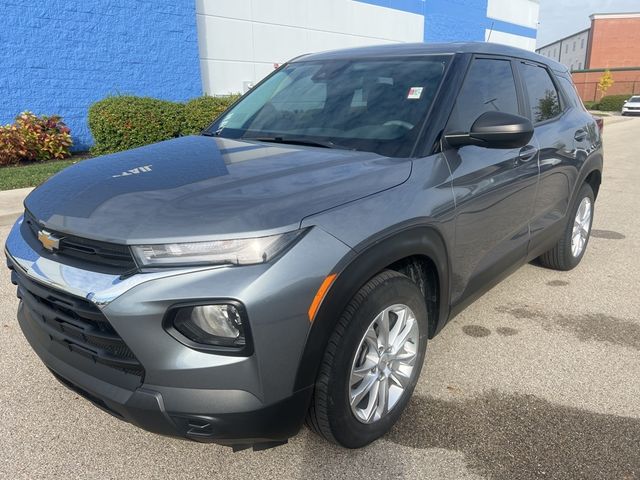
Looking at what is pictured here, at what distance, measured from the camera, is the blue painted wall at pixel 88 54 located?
31.5ft

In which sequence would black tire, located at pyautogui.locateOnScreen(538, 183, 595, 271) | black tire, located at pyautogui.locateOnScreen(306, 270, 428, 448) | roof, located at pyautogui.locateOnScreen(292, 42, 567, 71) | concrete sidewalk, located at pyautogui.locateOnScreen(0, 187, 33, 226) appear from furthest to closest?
1. concrete sidewalk, located at pyautogui.locateOnScreen(0, 187, 33, 226)
2. black tire, located at pyautogui.locateOnScreen(538, 183, 595, 271)
3. roof, located at pyautogui.locateOnScreen(292, 42, 567, 71)
4. black tire, located at pyautogui.locateOnScreen(306, 270, 428, 448)

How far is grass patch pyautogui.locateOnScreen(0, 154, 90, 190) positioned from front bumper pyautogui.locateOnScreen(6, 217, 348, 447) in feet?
22.4

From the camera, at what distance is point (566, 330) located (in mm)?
3654

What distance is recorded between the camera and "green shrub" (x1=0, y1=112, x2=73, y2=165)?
9.38 metres

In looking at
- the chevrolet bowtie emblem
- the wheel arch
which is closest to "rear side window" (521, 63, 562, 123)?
the wheel arch

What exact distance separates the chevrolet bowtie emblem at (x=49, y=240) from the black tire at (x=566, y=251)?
12.4ft

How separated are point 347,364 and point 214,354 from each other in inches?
22.3

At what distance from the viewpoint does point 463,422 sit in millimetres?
2631

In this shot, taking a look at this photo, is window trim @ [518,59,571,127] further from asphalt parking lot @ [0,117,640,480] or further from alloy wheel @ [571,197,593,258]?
asphalt parking lot @ [0,117,640,480]

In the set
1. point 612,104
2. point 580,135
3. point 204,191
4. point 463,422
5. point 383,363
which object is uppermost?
point 204,191

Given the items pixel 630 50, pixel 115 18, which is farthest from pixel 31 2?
pixel 630 50

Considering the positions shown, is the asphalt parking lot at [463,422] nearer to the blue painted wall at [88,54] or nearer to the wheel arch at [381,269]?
the wheel arch at [381,269]

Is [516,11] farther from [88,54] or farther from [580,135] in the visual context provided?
[580,135]

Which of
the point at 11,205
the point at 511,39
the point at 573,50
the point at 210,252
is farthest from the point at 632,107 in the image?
the point at 573,50
